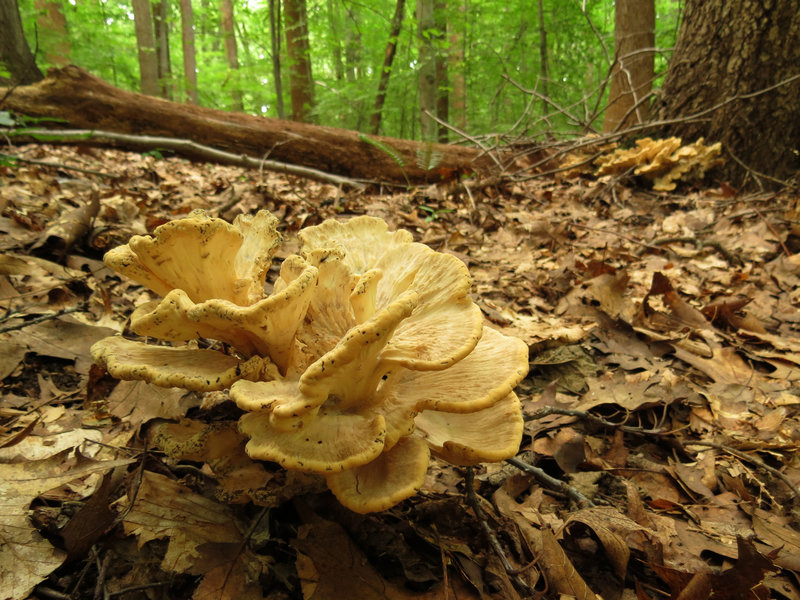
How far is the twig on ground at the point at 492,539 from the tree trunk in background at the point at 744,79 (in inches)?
261

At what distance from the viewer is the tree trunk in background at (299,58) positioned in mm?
11383

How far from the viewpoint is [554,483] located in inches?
77.0

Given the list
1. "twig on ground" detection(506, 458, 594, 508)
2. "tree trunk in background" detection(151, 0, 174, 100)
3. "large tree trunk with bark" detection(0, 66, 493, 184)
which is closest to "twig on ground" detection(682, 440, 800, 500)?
"twig on ground" detection(506, 458, 594, 508)

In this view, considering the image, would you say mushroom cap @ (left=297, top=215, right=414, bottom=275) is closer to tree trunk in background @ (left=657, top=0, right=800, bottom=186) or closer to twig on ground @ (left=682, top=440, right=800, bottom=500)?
twig on ground @ (left=682, top=440, right=800, bottom=500)

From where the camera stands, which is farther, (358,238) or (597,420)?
(597,420)

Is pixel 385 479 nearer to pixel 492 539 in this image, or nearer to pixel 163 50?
pixel 492 539

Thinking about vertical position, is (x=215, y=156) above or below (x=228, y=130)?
below

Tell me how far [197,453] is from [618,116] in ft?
34.0

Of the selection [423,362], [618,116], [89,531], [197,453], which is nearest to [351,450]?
[423,362]

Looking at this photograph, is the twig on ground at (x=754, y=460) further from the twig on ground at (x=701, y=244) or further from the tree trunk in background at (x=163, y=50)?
the tree trunk in background at (x=163, y=50)

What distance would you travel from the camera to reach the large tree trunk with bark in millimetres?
6871

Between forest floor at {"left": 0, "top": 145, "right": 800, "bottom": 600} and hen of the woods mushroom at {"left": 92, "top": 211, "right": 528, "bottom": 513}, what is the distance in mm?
338

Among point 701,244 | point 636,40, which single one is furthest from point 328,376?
point 636,40

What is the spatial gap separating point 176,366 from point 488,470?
1459mm
